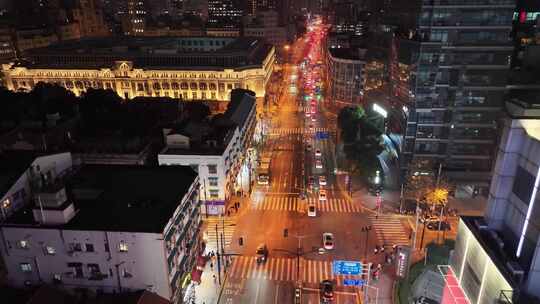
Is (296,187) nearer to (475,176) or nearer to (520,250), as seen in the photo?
(475,176)

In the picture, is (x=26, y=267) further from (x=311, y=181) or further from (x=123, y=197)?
(x=311, y=181)

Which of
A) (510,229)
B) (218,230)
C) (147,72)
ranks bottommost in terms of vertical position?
(218,230)

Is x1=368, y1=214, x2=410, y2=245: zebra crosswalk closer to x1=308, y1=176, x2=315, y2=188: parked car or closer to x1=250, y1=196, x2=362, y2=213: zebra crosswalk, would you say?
x1=250, y1=196, x2=362, y2=213: zebra crosswalk

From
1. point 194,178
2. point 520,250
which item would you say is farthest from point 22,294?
point 520,250

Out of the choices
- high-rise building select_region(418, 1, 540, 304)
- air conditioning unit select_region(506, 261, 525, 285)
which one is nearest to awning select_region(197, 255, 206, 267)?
high-rise building select_region(418, 1, 540, 304)

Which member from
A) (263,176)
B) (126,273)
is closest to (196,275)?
(126,273)

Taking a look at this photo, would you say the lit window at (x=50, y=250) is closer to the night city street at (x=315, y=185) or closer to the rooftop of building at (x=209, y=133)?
the night city street at (x=315, y=185)

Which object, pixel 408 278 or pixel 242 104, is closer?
pixel 408 278
